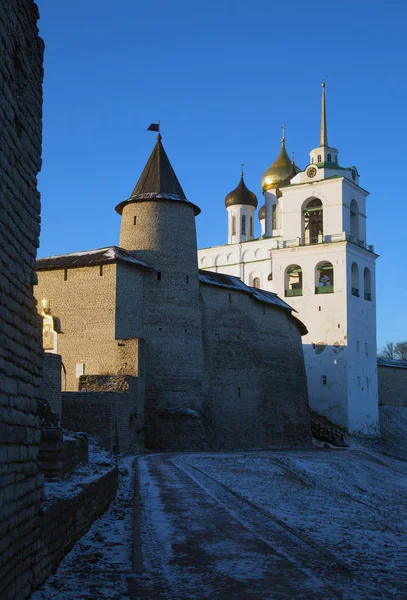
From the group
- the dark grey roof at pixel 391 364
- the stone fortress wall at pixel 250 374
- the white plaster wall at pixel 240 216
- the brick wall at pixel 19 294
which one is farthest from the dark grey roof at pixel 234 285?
the brick wall at pixel 19 294

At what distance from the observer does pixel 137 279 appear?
2569cm

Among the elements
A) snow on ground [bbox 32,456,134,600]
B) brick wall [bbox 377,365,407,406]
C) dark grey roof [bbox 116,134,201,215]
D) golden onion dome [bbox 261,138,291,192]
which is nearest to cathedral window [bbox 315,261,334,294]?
brick wall [bbox 377,365,407,406]

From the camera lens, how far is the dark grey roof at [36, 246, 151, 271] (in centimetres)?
2488

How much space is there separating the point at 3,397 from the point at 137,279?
2006 cm

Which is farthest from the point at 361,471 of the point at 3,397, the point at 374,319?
the point at 374,319

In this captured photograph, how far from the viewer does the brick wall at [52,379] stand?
1797 centimetres

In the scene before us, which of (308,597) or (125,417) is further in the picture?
(125,417)

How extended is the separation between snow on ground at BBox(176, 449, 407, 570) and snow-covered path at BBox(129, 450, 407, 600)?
0.08ft

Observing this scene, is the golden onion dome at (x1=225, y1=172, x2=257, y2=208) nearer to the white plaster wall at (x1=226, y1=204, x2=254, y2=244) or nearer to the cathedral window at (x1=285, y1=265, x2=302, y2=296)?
the white plaster wall at (x1=226, y1=204, x2=254, y2=244)

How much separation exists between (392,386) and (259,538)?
43010 millimetres

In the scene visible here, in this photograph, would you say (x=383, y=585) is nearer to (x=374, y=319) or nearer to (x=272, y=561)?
(x=272, y=561)

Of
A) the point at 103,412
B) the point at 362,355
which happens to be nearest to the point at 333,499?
the point at 103,412

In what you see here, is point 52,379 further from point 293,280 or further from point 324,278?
point 293,280

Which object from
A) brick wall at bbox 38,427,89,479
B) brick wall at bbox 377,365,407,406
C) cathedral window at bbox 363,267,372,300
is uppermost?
cathedral window at bbox 363,267,372,300
